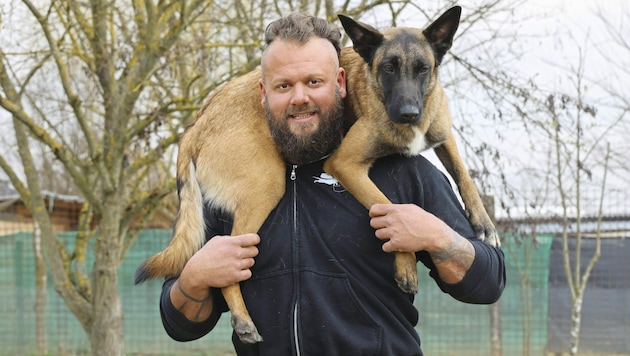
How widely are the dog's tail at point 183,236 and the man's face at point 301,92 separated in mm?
515

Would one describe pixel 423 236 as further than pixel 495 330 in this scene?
No

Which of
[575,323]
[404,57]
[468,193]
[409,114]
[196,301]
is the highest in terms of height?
[404,57]

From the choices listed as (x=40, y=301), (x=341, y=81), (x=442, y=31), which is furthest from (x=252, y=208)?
(x=40, y=301)

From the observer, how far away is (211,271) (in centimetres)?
248

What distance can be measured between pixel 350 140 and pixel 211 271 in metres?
0.76

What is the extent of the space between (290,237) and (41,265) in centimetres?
942

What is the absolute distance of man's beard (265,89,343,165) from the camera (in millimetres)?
2576

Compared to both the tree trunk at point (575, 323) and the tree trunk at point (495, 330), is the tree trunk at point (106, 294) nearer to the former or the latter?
the tree trunk at point (495, 330)

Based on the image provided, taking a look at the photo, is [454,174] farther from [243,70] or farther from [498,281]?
[243,70]

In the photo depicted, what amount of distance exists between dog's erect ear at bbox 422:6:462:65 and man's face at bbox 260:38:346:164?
1.97ft

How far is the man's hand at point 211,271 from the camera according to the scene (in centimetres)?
244

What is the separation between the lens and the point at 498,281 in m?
2.46

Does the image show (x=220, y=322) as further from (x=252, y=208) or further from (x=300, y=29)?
(x=300, y=29)

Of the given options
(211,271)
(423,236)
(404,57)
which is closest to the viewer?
(423,236)
